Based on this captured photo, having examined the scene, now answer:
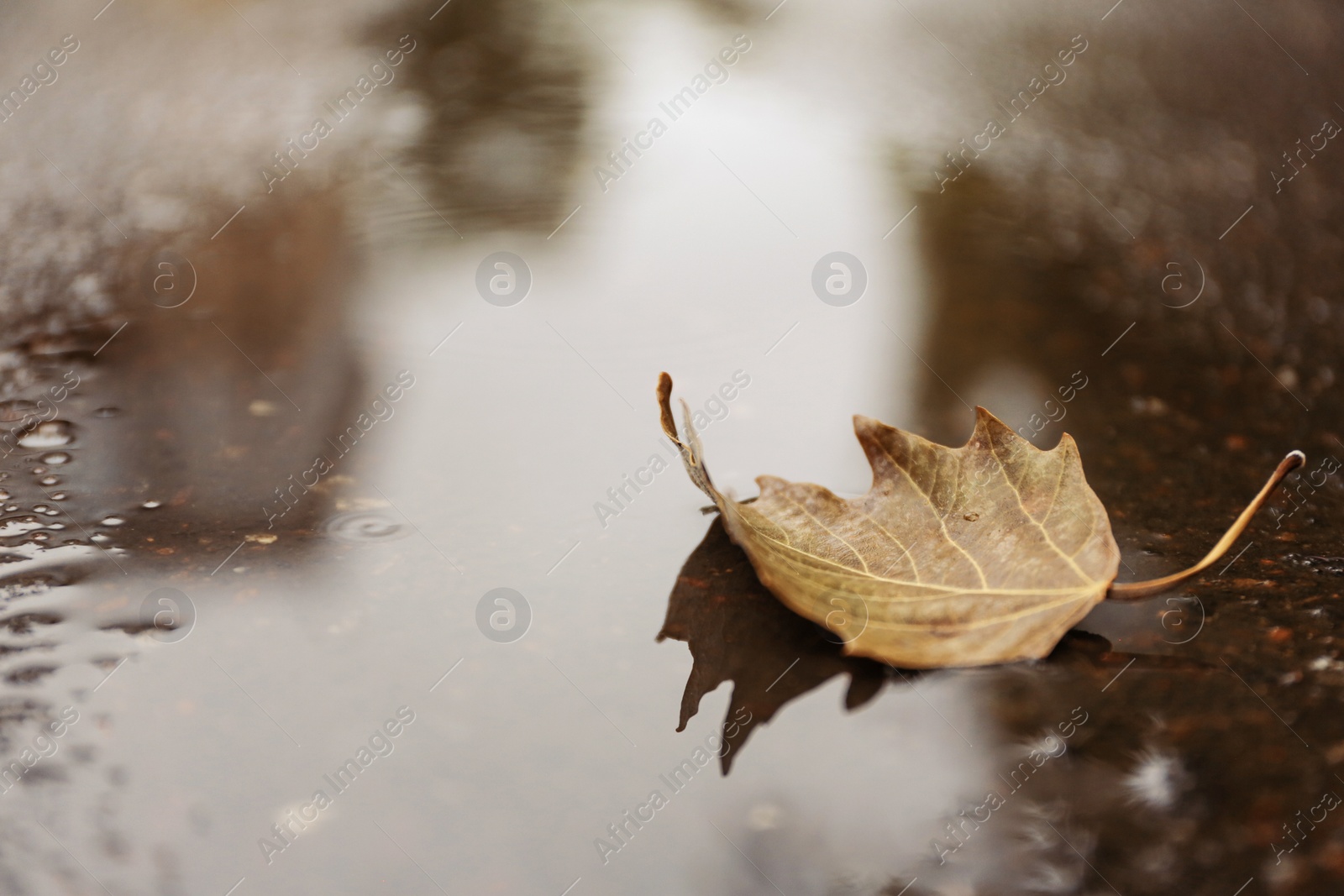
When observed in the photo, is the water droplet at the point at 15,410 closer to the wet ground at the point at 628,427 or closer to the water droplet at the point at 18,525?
the wet ground at the point at 628,427

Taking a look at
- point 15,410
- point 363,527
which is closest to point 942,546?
point 363,527

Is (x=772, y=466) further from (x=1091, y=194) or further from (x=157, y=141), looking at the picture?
(x=157, y=141)

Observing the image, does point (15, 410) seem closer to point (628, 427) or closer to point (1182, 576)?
point (628, 427)

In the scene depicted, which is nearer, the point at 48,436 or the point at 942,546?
the point at 942,546

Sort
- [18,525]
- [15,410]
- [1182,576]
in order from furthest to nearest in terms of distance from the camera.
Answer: [15,410] → [18,525] → [1182,576]

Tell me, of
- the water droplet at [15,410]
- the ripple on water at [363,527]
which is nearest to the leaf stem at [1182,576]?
the ripple on water at [363,527]

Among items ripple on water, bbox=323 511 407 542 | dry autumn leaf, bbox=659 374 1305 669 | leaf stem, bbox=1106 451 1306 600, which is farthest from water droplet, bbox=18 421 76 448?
leaf stem, bbox=1106 451 1306 600
